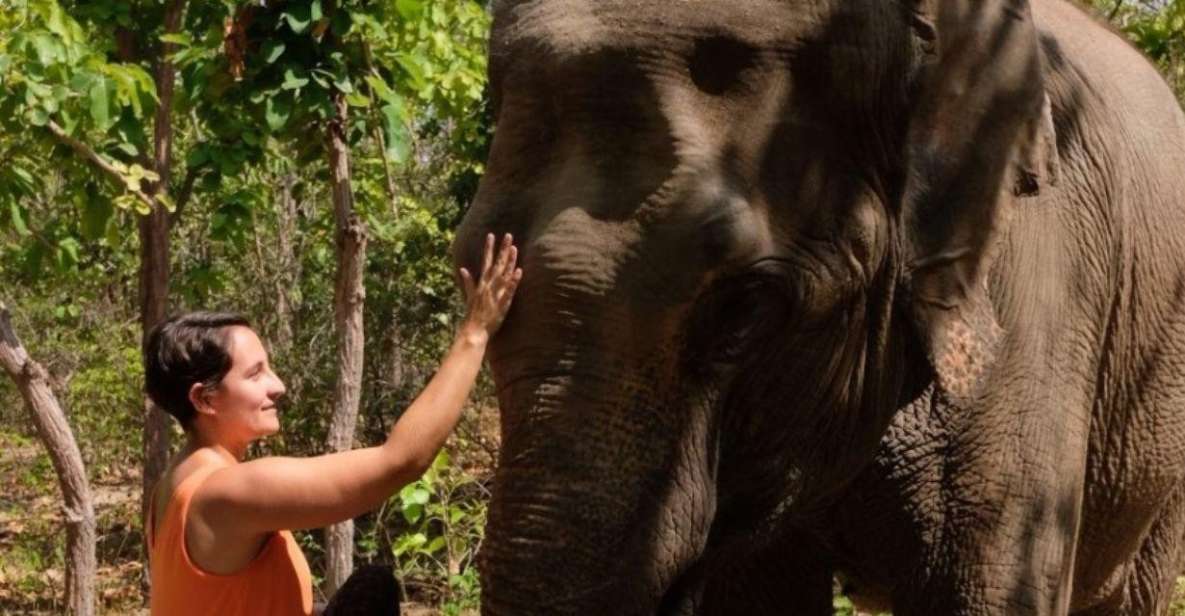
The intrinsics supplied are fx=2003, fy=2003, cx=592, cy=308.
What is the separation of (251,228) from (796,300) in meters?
7.32

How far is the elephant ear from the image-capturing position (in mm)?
3520

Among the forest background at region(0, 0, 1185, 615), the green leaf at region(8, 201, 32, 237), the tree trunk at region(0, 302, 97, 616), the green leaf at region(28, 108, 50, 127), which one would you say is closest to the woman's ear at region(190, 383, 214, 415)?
the forest background at region(0, 0, 1185, 615)

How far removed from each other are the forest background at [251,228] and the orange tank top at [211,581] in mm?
3080

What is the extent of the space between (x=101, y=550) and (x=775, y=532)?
8.60 metres

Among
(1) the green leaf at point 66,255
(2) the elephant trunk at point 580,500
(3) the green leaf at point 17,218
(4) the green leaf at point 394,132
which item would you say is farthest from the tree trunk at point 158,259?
(2) the elephant trunk at point 580,500

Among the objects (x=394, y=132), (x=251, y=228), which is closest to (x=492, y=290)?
(x=394, y=132)

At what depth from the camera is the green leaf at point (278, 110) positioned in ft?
21.5

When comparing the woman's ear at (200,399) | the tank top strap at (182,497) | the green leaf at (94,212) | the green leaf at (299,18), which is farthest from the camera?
the green leaf at (94,212)

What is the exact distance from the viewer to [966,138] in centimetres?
352

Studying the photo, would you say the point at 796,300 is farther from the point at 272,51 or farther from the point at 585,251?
the point at 272,51

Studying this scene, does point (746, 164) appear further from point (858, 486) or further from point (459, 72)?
point (459, 72)

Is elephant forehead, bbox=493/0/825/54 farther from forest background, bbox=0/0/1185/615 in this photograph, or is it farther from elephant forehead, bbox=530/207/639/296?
forest background, bbox=0/0/1185/615

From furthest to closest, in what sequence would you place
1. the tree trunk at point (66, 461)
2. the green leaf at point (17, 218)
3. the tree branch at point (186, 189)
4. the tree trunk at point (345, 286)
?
the tree branch at point (186, 189) < the tree trunk at point (66, 461) < the green leaf at point (17, 218) < the tree trunk at point (345, 286)

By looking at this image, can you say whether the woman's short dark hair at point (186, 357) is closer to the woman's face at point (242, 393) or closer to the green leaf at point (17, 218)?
the woman's face at point (242, 393)
